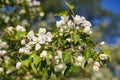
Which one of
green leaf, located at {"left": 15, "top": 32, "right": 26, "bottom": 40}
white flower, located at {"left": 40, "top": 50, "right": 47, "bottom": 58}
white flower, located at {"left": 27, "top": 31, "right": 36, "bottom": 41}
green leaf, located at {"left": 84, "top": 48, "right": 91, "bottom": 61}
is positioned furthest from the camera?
green leaf, located at {"left": 15, "top": 32, "right": 26, "bottom": 40}

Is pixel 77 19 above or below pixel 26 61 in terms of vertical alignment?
above

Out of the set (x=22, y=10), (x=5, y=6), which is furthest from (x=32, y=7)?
(x=5, y=6)

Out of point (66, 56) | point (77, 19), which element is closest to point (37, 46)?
point (66, 56)

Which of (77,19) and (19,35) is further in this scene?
(19,35)

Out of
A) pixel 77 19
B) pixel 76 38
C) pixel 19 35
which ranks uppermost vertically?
pixel 19 35

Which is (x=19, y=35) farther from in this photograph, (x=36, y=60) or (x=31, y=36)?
(x=36, y=60)

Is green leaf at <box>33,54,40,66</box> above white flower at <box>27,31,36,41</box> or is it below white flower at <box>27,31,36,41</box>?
below

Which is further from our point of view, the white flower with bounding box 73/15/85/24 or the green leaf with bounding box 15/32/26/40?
the green leaf with bounding box 15/32/26/40

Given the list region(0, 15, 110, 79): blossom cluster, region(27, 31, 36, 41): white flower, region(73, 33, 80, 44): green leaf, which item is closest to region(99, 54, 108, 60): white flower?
region(0, 15, 110, 79): blossom cluster

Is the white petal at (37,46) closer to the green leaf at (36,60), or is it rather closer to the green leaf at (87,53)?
the green leaf at (36,60)

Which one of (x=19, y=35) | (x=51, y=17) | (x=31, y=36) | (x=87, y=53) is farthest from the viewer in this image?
(x=51, y=17)

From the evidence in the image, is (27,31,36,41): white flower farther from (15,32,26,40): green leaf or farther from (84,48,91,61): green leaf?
(84,48,91,61): green leaf

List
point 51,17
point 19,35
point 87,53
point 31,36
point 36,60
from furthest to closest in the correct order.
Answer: point 51,17, point 19,35, point 31,36, point 36,60, point 87,53

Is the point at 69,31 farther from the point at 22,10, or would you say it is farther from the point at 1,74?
the point at 22,10
